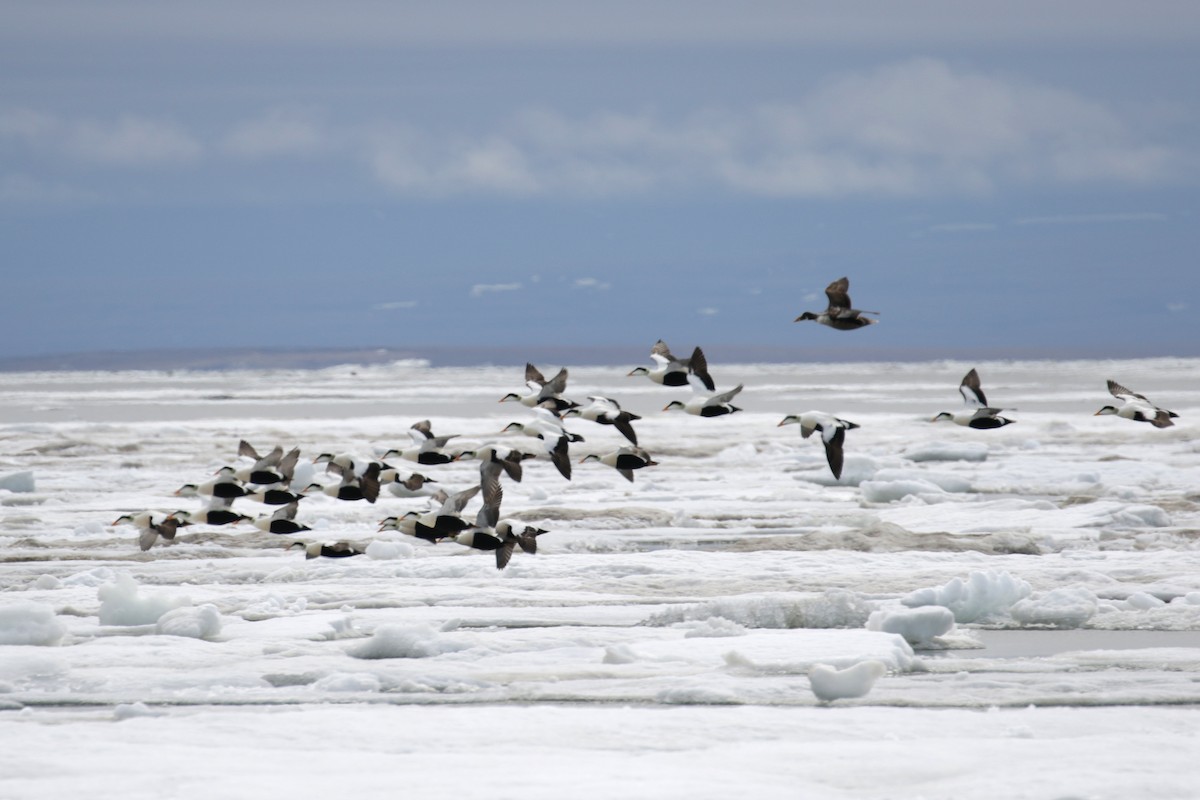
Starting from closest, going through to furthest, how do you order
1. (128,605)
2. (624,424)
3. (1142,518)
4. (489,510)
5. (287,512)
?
(128,605), (489,510), (287,512), (624,424), (1142,518)

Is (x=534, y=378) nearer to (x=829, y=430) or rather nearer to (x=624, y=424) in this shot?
(x=624, y=424)

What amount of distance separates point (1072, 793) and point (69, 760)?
392 cm

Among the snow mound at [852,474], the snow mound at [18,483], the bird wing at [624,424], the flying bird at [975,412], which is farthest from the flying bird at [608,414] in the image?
the snow mound at [18,483]

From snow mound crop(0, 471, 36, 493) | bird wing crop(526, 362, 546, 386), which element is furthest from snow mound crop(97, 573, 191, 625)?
snow mound crop(0, 471, 36, 493)

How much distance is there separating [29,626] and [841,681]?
459 cm

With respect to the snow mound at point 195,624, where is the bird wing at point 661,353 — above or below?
above

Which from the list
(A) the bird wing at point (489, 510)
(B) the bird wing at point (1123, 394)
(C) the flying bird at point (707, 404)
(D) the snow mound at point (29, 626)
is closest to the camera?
(D) the snow mound at point (29, 626)

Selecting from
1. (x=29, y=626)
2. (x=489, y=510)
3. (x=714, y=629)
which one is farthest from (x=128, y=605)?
(x=714, y=629)

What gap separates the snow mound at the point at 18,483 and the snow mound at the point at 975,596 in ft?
40.7

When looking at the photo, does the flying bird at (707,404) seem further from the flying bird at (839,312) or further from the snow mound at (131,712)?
the snow mound at (131,712)

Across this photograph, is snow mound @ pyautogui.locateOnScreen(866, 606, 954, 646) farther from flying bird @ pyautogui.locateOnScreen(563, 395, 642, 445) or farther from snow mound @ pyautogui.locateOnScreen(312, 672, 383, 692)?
flying bird @ pyautogui.locateOnScreen(563, 395, 642, 445)

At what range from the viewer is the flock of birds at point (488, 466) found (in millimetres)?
11297

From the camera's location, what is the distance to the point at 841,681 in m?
7.29

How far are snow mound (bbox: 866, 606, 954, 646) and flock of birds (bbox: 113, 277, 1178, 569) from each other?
324cm
